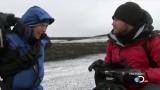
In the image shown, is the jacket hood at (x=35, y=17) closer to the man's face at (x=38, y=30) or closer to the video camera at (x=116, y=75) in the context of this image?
the man's face at (x=38, y=30)

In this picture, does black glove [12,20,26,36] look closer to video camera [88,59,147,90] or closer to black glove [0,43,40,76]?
black glove [0,43,40,76]

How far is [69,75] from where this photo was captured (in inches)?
429

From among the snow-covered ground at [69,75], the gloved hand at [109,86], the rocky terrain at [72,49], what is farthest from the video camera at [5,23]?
the rocky terrain at [72,49]

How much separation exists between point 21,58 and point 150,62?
1107 mm

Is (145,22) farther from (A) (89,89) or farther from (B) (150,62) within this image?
(A) (89,89)

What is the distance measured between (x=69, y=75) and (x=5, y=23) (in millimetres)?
6191

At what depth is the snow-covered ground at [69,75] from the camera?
933 cm

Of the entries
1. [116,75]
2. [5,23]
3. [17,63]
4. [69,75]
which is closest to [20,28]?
[5,23]

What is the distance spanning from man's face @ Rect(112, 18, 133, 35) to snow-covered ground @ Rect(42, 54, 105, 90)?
439 cm

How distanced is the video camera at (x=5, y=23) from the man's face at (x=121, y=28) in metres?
0.91

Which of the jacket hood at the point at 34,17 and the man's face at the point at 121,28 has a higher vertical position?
the man's face at the point at 121,28

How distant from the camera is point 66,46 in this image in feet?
52.2

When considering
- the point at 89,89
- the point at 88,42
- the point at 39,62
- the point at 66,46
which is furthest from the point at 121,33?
the point at 88,42

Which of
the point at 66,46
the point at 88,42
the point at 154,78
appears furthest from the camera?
the point at 88,42
